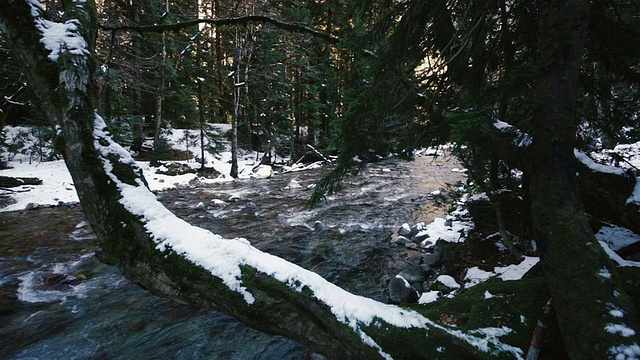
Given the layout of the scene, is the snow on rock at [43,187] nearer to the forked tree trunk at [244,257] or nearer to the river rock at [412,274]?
the forked tree trunk at [244,257]

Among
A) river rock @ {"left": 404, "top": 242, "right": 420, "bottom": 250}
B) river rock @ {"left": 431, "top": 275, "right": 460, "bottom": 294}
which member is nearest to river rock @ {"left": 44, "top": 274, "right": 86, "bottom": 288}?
river rock @ {"left": 431, "top": 275, "right": 460, "bottom": 294}

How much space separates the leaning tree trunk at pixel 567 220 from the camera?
1525 mm

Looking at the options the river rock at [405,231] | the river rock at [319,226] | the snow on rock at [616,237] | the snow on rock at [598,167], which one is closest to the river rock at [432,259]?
the river rock at [405,231]

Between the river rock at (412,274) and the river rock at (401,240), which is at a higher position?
the river rock at (412,274)

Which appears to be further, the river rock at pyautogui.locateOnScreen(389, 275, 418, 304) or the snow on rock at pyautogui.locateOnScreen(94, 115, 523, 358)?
the river rock at pyautogui.locateOnScreen(389, 275, 418, 304)

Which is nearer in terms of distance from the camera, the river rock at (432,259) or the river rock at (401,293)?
the river rock at (401,293)

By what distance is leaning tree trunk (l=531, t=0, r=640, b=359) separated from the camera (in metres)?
1.53

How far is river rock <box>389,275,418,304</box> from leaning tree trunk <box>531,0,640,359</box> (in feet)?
9.02

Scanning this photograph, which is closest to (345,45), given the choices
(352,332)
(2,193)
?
(352,332)

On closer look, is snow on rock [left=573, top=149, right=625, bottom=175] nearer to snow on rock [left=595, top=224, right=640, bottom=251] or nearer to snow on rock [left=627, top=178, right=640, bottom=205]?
snow on rock [left=627, top=178, right=640, bottom=205]

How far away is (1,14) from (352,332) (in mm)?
3080

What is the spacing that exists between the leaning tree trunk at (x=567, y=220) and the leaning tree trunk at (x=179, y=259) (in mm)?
487

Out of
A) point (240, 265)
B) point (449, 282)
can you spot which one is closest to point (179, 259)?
point (240, 265)

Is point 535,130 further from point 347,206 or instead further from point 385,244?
point 347,206
